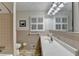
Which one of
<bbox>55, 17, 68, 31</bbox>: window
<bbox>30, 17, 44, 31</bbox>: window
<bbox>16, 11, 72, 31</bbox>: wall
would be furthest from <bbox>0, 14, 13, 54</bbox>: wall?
<bbox>55, 17, 68, 31</bbox>: window

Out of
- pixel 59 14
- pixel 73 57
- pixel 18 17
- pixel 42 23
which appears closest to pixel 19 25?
pixel 18 17

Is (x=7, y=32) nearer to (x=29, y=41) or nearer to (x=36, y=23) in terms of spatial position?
(x=29, y=41)

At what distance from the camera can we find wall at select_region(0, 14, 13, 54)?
5.15 ft

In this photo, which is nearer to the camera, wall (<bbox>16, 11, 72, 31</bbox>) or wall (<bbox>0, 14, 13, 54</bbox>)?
wall (<bbox>0, 14, 13, 54</bbox>)

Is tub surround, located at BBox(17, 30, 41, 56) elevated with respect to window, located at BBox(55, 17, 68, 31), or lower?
lower

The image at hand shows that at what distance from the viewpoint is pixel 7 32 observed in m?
1.59

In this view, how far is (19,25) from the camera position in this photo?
68.1 inches

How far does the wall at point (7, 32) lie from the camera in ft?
5.15

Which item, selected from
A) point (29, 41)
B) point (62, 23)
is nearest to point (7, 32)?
point (29, 41)

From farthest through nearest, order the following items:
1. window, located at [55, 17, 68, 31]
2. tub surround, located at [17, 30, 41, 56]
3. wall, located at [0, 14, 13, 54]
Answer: window, located at [55, 17, 68, 31] < tub surround, located at [17, 30, 41, 56] < wall, located at [0, 14, 13, 54]

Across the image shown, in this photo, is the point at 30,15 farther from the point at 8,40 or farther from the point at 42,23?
the point at 8,40

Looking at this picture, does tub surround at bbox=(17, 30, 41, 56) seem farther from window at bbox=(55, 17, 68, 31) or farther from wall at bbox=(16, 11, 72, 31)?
window at bbox=(55, 17, 68, 31)

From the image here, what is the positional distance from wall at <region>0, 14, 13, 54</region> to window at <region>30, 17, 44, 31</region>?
41 cm

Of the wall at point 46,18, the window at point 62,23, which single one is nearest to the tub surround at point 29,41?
the wall at point 46,18
